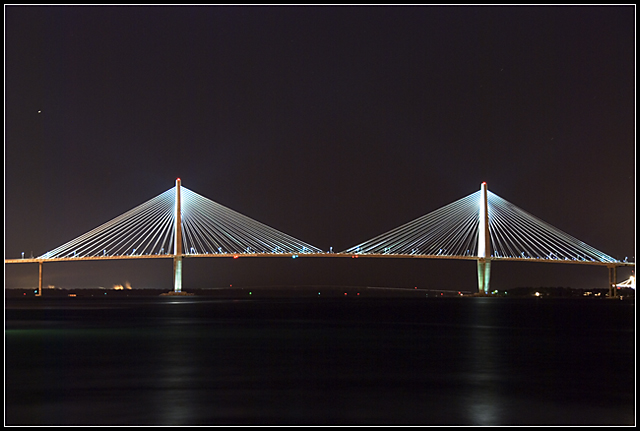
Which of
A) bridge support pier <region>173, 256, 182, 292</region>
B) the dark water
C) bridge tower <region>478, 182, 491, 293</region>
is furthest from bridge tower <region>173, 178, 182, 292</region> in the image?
A: the dark water

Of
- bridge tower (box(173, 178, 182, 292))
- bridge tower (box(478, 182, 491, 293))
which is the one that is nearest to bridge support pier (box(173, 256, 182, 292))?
bridge tower (box(173, 178, 182, 292))

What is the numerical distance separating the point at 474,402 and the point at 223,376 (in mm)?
6700

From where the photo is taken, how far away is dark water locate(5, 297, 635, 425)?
1374cm

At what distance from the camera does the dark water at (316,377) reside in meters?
13.7

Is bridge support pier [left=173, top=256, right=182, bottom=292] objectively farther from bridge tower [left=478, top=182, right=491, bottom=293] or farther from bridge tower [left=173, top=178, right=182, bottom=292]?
bridge tower [left=478, top=182, right=491, bottom=293]

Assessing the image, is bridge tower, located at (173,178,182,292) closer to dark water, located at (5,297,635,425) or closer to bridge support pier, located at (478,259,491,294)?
bridge support pier, located at (478,259,491,294)

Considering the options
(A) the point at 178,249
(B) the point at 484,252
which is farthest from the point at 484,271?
(A) the point at 178,249

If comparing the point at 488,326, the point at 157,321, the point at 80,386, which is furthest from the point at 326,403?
the point at 157,321

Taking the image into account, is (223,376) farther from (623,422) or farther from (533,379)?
(623,422)

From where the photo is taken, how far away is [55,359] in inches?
888

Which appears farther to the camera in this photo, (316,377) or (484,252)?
(484,252)

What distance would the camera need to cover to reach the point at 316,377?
18.5m

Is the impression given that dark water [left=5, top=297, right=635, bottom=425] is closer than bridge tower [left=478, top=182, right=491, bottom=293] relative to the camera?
Yes

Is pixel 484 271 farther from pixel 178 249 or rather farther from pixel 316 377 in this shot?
pixel 316 377
